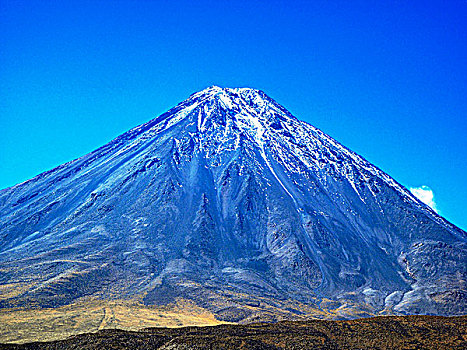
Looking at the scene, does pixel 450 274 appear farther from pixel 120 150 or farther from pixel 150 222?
pixel 120 150

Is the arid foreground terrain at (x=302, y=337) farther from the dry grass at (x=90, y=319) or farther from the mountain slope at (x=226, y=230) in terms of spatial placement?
the mountain slope at (x=226, y=230)

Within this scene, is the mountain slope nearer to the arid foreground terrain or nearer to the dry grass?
the dry grass

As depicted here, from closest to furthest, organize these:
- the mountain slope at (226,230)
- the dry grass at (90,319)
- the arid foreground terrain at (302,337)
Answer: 1. the arid foreground terrain at (302,337)
2. the dry grass at (90,319)
3. the mountain slope at (226,230)

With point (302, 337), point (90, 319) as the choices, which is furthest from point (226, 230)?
point (302, 337)

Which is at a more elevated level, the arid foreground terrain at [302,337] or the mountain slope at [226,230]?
the mountain slope at [226,230]

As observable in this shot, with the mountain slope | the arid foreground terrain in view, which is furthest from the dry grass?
the arid foreground terrain

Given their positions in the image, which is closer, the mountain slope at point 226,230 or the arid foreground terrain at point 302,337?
the arid foreground terrain at point 302,337

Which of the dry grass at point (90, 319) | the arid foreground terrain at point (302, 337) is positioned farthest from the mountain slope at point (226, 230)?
the arid foreground terrain at point (302, 337)
